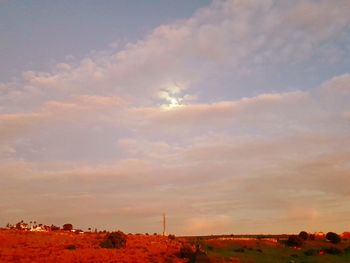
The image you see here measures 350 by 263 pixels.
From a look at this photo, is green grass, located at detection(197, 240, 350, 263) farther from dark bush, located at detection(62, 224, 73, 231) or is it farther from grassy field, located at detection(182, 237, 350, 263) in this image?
dark bush, located at detection(62, 224, 73, 231)

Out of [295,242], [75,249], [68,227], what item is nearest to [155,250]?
[75,249]

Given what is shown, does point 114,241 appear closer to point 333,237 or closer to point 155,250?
point 155,250

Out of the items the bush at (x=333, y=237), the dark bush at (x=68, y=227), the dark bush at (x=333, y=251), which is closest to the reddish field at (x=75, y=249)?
the dark bush at (x=68, y=227)

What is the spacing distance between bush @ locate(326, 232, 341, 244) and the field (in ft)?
4.89

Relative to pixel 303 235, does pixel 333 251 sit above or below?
below

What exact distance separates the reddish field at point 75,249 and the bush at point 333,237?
1121 inches

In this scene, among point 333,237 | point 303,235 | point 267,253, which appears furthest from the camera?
point 303,235

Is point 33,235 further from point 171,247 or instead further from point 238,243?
point 238,243

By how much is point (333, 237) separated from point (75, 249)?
43223 millimetres

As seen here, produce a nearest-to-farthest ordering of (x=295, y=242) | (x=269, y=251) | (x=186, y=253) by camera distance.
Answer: (x=186, y=253) < (x=269, y=251) < (x=295, y=242)

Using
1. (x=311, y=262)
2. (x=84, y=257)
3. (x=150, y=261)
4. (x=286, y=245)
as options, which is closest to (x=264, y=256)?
(x=311, y=262)

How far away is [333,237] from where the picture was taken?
257ft

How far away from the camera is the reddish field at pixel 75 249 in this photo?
50.1 m

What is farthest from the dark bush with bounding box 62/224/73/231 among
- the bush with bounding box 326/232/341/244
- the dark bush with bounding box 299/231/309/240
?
the bush with bounding box 326/232/341/244
